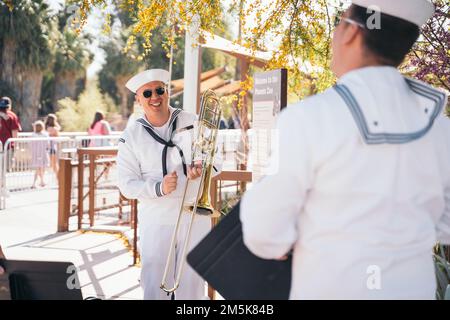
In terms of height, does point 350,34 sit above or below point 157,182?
above

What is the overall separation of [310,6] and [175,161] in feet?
6.34

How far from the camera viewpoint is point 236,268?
2.00 metres

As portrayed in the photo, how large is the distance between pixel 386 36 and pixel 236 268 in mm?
866

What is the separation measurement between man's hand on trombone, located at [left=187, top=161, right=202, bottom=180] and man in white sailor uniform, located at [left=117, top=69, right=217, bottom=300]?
2cm

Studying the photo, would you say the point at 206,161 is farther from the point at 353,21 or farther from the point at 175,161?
the point at 353,21

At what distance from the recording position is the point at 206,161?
3871mm

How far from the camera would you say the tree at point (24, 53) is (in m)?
31.5

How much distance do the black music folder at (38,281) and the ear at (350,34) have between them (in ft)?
5.06

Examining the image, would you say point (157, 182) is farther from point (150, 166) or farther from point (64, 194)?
point (64, 194)

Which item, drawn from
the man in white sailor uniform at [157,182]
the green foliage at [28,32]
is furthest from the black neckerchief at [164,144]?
the green foliage at [28,32]

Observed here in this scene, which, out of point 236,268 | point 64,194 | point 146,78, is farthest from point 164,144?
point 64,194

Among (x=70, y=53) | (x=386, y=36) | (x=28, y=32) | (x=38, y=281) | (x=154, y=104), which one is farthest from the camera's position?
(x=70, y=53)

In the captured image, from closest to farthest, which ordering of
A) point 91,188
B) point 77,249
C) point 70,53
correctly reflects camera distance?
point 77,249, point 91,188, point 70,53
